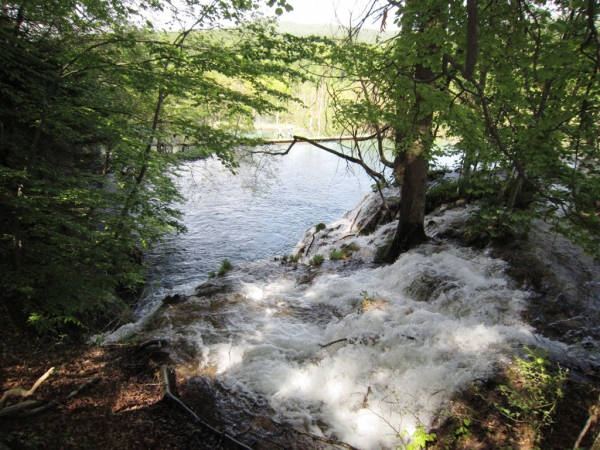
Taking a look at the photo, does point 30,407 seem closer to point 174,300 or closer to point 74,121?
point 174,300

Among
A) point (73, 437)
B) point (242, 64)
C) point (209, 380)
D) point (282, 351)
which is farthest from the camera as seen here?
point (242, 64)

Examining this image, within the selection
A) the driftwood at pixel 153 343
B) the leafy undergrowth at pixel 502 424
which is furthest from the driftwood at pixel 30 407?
the leafy undergrowth at pixel 502 424

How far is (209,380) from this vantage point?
4.20m

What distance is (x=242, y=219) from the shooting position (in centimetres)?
1575

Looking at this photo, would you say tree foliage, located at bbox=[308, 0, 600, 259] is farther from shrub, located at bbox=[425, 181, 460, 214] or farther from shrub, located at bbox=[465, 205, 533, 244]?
shrub, located at bbox=[425, 181, 460, 214]

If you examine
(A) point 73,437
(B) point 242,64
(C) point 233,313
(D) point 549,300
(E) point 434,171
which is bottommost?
(C) point 233,313

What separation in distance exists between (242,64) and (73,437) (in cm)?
555

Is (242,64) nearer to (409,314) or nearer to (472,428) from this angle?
(409,314)

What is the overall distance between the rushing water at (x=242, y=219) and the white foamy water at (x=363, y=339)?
2987 mm

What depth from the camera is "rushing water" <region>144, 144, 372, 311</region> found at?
10805mm

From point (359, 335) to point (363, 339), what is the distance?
83 mm

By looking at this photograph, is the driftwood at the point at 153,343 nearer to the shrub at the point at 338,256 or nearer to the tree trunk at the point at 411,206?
the shrub at the point at 338,256

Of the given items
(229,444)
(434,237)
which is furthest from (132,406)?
(434,237)

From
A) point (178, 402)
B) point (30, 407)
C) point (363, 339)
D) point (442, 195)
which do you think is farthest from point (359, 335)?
point (442, 195)
